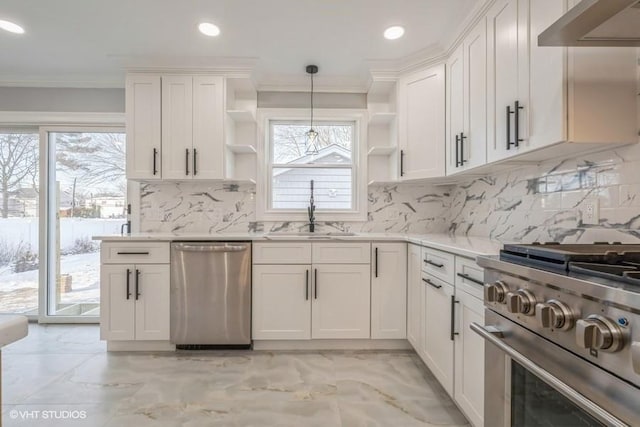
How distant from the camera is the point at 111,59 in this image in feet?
9.52

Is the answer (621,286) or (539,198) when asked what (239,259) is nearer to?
(539,198)

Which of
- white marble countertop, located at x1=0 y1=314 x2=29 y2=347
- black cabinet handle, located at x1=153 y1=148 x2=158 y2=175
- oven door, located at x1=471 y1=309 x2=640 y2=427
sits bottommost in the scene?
oven door, located at x1=471 y1=309 x2=640 y2=427

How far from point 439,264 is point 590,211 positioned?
81 cm

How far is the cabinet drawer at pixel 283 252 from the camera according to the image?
2.74 metres

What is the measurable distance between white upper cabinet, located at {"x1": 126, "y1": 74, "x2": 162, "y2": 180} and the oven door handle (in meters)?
2.84

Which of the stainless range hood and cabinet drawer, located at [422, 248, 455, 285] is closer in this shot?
the stainless range hood

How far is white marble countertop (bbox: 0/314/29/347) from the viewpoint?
0.58 meters

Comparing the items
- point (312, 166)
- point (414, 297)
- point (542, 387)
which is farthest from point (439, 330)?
point (312, 166)

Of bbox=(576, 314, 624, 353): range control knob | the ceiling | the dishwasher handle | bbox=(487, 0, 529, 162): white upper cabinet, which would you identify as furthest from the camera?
the dishwasher handle

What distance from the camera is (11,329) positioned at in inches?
23.5

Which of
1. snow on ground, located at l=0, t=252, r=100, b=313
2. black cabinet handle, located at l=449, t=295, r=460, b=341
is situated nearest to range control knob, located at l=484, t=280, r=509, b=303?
black cabinet handle, located at l=449, t=295, r=460, b=341

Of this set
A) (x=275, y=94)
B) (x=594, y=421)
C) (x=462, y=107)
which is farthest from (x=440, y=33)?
(x=594, y=421)

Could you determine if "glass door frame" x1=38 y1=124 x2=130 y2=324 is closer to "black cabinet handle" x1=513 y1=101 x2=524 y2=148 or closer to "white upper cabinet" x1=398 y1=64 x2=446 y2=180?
"white upper cabinet" x1=398 y1=64 x2=446 y2=180

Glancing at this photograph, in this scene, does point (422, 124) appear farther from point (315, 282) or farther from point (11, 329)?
point (11, 329)
